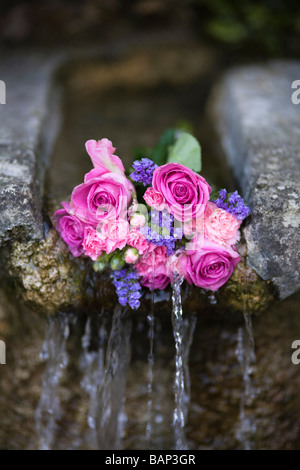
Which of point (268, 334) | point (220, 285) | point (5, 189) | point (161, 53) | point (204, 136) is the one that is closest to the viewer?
point (220, 285)

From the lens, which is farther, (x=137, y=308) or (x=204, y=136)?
(x=204, y=136)

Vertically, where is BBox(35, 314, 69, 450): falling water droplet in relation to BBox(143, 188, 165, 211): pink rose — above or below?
below

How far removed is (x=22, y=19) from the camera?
2809 millimetres

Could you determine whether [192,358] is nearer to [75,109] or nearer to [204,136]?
[204,136]

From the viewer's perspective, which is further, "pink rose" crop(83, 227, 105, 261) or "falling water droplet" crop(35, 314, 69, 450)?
"falling water droplet" crop(35, 314, 69, 450)

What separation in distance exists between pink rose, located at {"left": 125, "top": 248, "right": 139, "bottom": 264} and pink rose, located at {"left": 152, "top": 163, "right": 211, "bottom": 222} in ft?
0.52

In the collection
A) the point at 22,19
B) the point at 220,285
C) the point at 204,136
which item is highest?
the point at 22,19

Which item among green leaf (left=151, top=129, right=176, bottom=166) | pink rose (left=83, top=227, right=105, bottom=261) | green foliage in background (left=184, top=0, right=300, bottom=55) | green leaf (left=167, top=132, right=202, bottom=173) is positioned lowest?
pink rose (left=83, top=227, right=105, bottom=261)

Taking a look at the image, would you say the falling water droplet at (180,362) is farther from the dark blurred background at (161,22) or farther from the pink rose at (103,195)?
the dark blurred background at (161,22)

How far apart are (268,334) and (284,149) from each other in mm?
712

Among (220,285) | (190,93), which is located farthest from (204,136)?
(220,285)

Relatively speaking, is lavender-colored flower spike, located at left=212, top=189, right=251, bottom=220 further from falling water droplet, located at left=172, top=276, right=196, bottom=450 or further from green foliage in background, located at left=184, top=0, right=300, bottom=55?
green foliage in background, located at left=184, top=0, right=300, bottom=55

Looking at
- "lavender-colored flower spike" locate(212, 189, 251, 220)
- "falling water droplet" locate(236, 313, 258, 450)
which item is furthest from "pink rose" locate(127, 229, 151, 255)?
"falling water droplet" locate(236, 313, 258, 450)

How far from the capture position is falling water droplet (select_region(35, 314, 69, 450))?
1624mm
